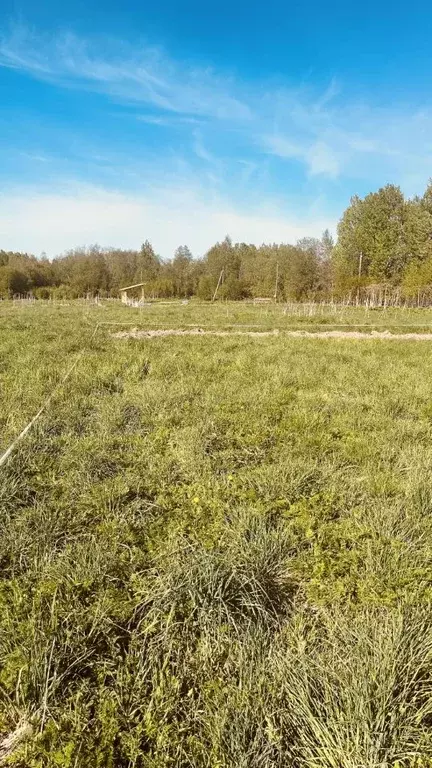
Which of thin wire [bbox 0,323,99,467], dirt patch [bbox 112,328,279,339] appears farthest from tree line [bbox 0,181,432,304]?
thin wire [bbox 0,323,99,467]

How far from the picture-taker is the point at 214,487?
3.88 m

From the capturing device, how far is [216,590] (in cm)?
250

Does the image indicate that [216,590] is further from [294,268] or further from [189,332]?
[294,268]

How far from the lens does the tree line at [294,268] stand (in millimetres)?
45656

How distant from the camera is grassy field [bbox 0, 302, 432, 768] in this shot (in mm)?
1750

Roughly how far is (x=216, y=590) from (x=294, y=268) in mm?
54517

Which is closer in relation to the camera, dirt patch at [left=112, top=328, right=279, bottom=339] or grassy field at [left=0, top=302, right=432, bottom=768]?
grassy field at [left=0, top=302, right=432, bottom=768]

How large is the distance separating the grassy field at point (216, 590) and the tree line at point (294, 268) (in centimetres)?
3972

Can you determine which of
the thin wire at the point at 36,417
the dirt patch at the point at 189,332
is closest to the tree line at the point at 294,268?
the dirt patch at the point at 189,332

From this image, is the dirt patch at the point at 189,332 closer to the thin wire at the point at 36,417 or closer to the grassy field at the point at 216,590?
the thin wire at the point at 36,417

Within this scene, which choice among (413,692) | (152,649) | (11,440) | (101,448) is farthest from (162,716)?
(11,440)

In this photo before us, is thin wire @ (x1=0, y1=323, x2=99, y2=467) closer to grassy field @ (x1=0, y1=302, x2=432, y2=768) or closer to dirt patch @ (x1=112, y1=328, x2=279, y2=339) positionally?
grassy field @ (x1=0, y1=302, x2=432, y2=768)

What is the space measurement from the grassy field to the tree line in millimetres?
39722

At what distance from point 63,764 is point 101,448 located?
3.14 meters
